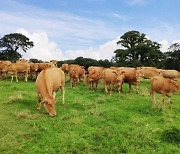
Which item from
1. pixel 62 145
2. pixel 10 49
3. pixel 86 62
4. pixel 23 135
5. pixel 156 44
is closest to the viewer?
pixel 62 145

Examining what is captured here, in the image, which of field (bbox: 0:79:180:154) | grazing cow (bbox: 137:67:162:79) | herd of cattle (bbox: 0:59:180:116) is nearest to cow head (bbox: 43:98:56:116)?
herd of cattle (bbox: 0:59:180:116)

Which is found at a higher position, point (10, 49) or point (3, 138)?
point (10, 49)

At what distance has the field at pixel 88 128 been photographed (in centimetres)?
1070

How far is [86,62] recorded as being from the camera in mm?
48344

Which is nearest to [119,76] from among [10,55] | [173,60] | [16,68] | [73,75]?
[73,75]

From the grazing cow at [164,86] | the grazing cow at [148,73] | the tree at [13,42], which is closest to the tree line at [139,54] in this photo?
the tree at [13,42]

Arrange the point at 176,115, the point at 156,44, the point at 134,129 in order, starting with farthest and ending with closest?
the point at 156,44, the point at 176,115, the point at 134,129

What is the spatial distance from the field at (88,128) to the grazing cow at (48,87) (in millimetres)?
481

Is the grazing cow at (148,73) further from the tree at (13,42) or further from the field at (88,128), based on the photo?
the tree at (13,42)

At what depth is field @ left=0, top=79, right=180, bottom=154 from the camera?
10.7 m

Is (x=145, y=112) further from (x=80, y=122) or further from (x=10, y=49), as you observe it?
(x=10, y=49)

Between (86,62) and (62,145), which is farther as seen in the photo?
(86,62)

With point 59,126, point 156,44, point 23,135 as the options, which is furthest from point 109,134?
point 156,44

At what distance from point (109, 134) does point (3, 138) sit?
150 inches
